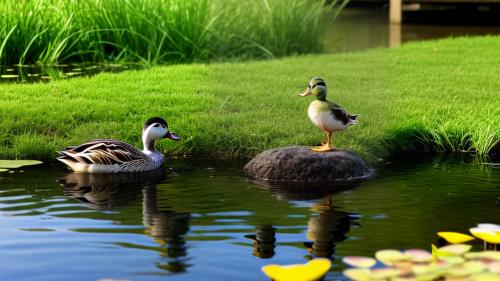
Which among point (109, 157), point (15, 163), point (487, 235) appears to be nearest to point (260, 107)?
point (109, 157)

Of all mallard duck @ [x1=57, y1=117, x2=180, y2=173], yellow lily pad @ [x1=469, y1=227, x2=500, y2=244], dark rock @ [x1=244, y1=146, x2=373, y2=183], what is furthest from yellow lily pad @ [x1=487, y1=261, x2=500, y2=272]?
mallard duck @ [x1=57, y1=117, x2=180, y2=173]

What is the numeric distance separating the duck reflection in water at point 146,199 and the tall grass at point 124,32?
5490 millimetres

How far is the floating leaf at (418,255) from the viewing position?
5.08 m

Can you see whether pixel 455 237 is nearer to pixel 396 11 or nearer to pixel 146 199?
pixel 146 199

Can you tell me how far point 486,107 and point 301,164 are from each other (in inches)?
130

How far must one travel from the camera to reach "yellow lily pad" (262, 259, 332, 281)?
468 centimetres

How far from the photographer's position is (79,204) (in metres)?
6.76

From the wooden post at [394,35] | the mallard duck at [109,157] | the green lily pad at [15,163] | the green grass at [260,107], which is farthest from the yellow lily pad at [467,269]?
the wooden post at [394,35]

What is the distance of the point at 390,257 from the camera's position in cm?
506

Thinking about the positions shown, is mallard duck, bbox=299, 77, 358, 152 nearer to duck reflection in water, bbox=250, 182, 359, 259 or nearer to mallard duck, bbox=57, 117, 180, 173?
duck reflection in water, bbox=250, 182, 359, 259

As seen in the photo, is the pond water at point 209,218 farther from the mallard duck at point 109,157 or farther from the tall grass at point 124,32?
the tall grass at point 124,32

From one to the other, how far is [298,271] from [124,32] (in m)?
9.84

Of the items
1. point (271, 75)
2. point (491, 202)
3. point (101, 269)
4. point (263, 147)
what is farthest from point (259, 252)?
point (271, 75)

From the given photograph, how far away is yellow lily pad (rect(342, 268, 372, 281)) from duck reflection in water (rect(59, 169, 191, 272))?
0.95 m
